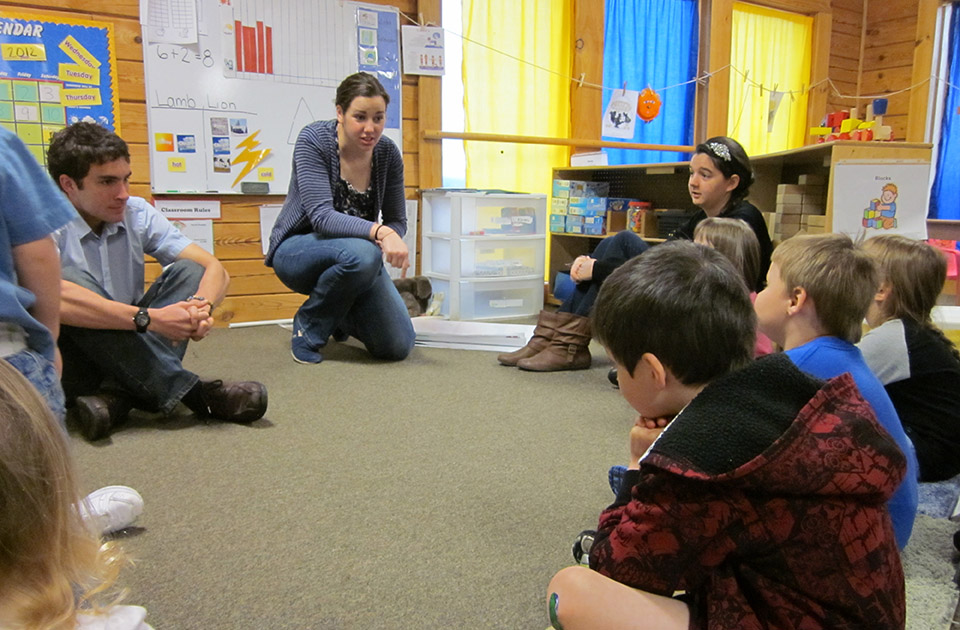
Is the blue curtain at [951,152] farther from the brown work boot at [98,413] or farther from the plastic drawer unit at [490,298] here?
the brown work boot at [98,413]

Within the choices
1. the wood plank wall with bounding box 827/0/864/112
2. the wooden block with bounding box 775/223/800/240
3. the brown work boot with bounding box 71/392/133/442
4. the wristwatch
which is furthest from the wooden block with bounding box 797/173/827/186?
the wood plank wall with bounding box 827/0/864/112

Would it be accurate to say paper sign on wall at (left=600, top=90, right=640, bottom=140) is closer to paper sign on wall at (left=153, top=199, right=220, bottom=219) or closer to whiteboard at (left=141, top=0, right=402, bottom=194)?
whiteboard at (left=141, top=0, right=402, bottom=194)

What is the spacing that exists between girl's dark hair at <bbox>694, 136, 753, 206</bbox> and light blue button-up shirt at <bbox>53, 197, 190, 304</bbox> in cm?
159

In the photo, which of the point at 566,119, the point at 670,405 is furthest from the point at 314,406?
the point at 566,119

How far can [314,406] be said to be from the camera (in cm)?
200

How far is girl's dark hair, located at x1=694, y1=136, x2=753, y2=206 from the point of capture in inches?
84.5

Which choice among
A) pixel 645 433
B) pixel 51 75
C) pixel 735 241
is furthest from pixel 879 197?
pixel 51 75

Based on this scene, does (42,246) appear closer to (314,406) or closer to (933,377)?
(314,406)

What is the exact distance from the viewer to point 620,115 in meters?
4.20

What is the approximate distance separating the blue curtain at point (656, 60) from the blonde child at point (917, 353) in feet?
9.90

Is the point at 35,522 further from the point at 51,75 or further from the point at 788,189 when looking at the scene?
the point at 51,75

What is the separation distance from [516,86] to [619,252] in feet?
6.12

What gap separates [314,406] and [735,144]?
148 cm

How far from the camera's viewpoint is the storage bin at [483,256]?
11.3ft
